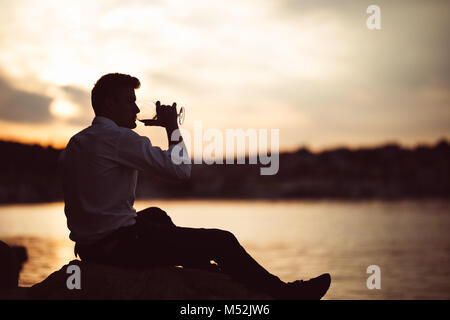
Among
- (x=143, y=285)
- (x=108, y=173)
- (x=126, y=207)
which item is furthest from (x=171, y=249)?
(x=108, y=173)

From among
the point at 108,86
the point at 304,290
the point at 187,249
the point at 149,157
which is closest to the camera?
the point at 149,157

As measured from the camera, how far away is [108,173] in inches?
162

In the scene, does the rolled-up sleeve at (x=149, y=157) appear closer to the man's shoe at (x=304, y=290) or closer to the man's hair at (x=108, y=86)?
the man's hair at (x=108, y=86)

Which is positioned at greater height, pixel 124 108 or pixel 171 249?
pixel 124 108

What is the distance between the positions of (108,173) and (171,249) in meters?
0.77

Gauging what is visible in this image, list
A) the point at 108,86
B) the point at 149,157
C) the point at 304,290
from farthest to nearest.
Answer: the point at 304,290, the point at 108,86, the point at 149,157

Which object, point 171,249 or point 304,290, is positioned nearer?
point 171,249

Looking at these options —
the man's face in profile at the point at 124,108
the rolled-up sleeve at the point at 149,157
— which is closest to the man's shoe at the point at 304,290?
the rolled-up sleeve at the point at 149,157

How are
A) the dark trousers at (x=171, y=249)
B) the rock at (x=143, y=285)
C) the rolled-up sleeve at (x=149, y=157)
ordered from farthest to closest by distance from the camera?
the rock at (x=143, y=285), the dark trousers at (x=171, y=249), the rolled-up sleeve at (x=149, y=157)

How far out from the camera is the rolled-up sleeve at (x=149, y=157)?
403 centimetres

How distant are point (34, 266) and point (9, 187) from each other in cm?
1570

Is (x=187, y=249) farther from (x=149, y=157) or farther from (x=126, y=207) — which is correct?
(x=149, y=157)
